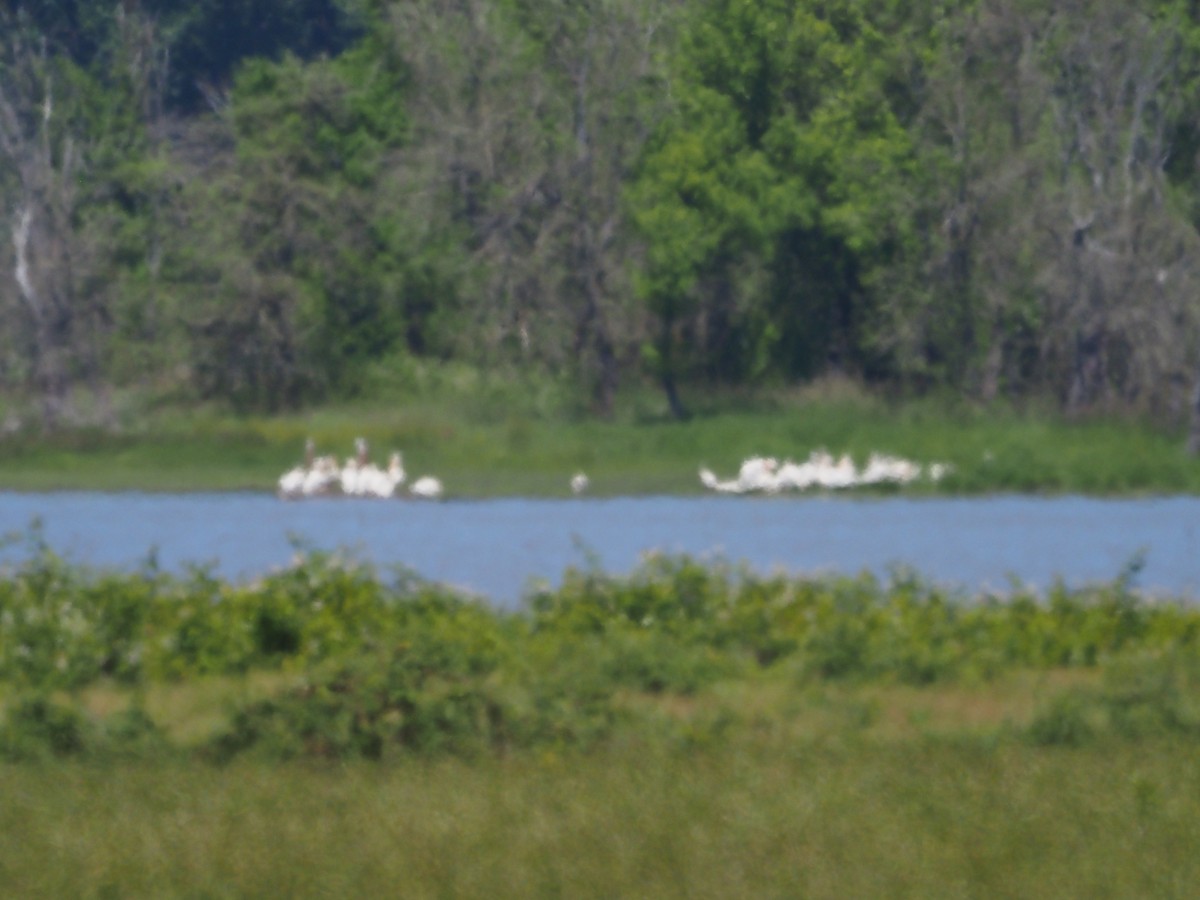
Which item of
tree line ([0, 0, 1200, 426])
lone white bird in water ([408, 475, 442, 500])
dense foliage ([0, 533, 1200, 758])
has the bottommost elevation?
lone white bird in water ([408, 475, 442, 500])

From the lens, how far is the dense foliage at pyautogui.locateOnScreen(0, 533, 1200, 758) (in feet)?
33.8

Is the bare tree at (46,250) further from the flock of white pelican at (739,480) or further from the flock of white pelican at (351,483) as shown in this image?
the flock of white pelican at (739,480)

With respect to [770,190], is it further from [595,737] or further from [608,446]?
[595,737]

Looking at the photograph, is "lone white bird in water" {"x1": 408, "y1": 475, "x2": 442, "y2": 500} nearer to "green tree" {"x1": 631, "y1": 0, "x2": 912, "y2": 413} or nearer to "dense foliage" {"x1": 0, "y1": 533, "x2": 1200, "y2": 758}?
"green tree" {"x1": 631, "y1": 0, "x2": 912, "y2": 413}

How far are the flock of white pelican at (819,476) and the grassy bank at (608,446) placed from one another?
0.41 m

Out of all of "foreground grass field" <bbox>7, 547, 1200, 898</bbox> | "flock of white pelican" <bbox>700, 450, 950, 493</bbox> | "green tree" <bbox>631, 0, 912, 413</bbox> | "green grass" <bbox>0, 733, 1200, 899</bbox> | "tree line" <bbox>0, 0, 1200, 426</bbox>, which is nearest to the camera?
"green grass" <bbox>0, 733, 1200, 899</bbox>

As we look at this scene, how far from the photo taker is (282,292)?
40094 millimetres

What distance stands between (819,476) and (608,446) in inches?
200

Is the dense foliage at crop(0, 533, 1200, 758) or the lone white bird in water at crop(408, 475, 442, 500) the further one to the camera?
the lone white bird in water at crop(408, 475, 442, 500)

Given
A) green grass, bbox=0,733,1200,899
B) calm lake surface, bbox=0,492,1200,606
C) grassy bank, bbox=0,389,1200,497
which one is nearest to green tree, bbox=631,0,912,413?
grassy bank, bbox=0,389,1200,497

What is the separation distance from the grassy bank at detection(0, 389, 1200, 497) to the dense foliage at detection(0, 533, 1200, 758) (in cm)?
1766

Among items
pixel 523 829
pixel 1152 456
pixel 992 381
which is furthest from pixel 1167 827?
pixel 992 381

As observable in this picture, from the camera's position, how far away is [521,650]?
472 inches

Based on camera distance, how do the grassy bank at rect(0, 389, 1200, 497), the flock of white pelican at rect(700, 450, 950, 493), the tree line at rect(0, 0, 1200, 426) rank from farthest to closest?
1. the tree line at rect(0, 0, 1200, 426)
2. the grassy bank at rect(0, 389, 1200, 497)
3. the flock of white pelican at rect(700, 450, 950, 493)
